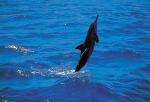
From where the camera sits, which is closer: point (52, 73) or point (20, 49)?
point (52, 73)

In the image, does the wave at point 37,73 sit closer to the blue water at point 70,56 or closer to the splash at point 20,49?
the blue water at point 70,56

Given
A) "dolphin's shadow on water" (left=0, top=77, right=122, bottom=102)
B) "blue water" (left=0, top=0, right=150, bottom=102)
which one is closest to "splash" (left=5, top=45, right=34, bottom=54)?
"blue water" (left=0, top=0, right=150, bottom=102)

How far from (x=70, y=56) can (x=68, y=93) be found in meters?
2.86

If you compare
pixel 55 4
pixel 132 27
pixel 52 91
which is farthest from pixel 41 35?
pixel 55 4

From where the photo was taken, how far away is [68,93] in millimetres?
8914

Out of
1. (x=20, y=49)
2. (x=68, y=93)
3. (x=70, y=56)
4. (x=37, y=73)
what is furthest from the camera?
(x=20, y=49)

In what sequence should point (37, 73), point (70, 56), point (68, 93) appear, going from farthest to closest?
1. point (70, 56)
2. point (37, 73)
3. point (68, 93)

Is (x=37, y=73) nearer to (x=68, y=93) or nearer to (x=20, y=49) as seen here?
(x=68, y=93)

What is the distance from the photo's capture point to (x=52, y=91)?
29.1ft

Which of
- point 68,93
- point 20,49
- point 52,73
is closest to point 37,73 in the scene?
point 52,73

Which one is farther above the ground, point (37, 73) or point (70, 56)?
point (37, 73)

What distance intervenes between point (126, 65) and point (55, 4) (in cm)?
1106

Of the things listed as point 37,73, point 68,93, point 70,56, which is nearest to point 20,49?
point 70,56

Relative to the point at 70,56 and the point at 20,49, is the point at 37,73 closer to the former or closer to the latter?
the point at 70,56
